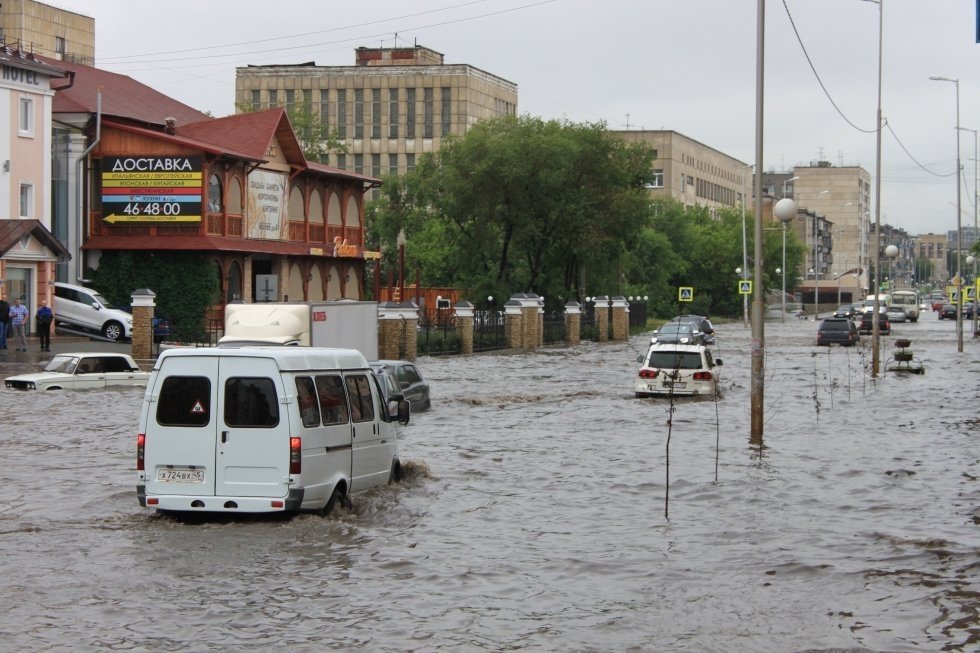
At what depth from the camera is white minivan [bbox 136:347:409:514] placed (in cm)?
1402

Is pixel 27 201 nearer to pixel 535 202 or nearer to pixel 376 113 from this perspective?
pixel 535 202

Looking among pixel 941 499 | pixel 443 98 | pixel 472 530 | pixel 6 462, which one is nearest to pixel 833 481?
pixel 941 499

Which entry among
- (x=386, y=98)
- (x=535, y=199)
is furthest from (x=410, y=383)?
(x=386, y=98)

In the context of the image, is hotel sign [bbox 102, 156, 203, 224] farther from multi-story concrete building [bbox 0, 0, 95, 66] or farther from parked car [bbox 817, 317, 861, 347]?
multi-story concrete building [bbox 0, 0, 95, 66]

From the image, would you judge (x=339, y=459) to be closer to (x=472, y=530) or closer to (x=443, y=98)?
(x=472, y=530)

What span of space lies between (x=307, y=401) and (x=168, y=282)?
39.8 m

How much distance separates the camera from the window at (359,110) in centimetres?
12531

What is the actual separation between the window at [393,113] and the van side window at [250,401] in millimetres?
111936

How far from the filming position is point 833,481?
20281mm

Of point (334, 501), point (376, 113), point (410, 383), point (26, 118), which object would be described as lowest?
point (334, 501)

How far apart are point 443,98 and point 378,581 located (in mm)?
112018

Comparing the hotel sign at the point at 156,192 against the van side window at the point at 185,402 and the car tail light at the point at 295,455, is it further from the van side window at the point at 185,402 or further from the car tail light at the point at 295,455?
the car tail light at the point at 295,455

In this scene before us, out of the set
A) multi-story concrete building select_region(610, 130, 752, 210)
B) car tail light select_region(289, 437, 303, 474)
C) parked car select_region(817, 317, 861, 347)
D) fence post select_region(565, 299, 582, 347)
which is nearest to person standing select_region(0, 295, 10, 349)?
car tail light select_region(289, 437, 303, 474)

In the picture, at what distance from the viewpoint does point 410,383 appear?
2906 cm
